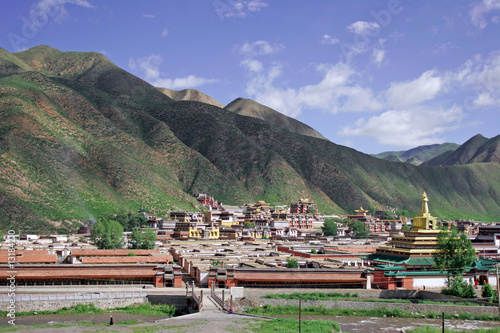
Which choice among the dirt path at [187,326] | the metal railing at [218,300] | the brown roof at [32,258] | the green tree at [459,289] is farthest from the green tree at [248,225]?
the dirt path at [187,326]

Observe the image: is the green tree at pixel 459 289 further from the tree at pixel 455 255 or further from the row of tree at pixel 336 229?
the row of tree at pixel 336 229

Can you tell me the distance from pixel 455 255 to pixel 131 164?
90.5 metres

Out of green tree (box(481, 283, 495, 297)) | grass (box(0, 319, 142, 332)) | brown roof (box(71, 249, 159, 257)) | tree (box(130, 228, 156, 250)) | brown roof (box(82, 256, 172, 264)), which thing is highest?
tree (box(130, 228, 156, 250))

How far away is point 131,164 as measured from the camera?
121625 millimetres

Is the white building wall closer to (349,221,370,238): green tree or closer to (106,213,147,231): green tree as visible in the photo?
(106,213,147,231): green tree

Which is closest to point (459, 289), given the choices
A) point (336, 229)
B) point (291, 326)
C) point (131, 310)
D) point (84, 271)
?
point (291, 326)

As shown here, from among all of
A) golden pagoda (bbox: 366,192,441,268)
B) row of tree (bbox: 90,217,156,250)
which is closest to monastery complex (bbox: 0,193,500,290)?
golden pagoda (bbox: 366,192,441,268)

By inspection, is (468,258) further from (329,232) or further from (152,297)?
(329,232)

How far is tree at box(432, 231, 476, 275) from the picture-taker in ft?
141

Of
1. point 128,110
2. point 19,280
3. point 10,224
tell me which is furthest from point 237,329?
point 128,110

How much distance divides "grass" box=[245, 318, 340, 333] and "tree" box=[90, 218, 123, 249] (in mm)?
34477

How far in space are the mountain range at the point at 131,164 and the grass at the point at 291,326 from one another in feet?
203

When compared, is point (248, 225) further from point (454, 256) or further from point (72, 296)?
point (72, 296)

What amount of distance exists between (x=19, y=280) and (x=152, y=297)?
37.5 ft
